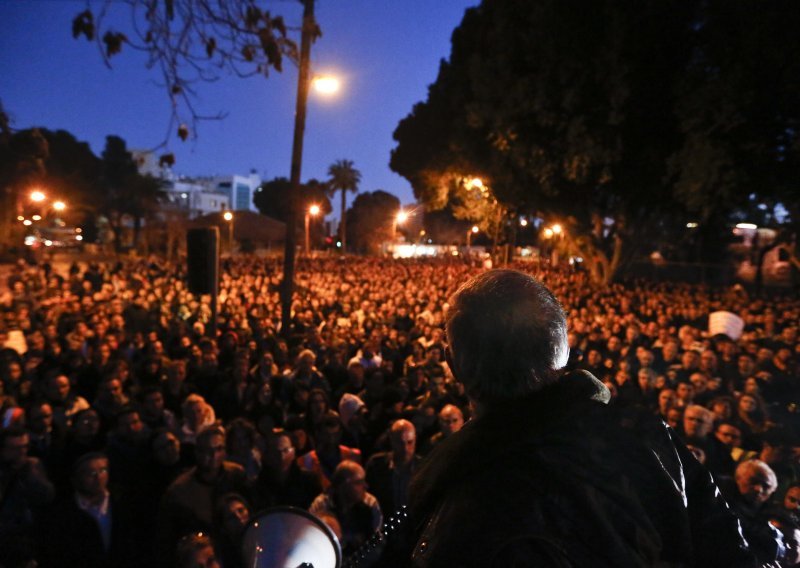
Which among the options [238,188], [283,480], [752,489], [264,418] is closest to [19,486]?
[283,480]

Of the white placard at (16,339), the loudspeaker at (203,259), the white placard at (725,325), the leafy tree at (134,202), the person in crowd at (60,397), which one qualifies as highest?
the leafy tree at (134,202)

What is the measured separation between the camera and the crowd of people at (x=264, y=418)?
350 centimetres

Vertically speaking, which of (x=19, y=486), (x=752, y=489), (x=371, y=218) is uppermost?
(x=371, y=218)

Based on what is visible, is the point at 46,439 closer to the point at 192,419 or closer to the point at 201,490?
the point at 192,419

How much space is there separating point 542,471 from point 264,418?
491 cm

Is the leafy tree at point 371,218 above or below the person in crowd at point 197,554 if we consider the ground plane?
above

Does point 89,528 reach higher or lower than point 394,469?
lower

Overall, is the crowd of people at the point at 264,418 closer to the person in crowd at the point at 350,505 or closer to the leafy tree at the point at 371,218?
the person in crowd at the point at 350,505

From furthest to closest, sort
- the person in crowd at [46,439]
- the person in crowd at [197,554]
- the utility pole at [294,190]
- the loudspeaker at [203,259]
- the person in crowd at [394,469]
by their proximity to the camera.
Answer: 1. the utility pole at [294,190]
2. the loudspeaker at [203,259]
3. the person in crowd at [46,439]
4. the person in crowd at [394,469]
5. the person in crowd at [197,554]

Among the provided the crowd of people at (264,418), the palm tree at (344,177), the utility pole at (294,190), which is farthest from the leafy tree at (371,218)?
the crowd of people at (264,418)

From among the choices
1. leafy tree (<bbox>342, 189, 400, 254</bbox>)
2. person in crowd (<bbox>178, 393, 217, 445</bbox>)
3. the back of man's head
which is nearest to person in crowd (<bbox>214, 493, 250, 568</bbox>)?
person in crowd (<bbox>178, 393, 217, 445</bbox>)

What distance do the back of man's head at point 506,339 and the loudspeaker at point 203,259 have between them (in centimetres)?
745

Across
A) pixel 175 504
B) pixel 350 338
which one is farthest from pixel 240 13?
pixel 350 338

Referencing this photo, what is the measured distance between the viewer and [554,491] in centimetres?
100
